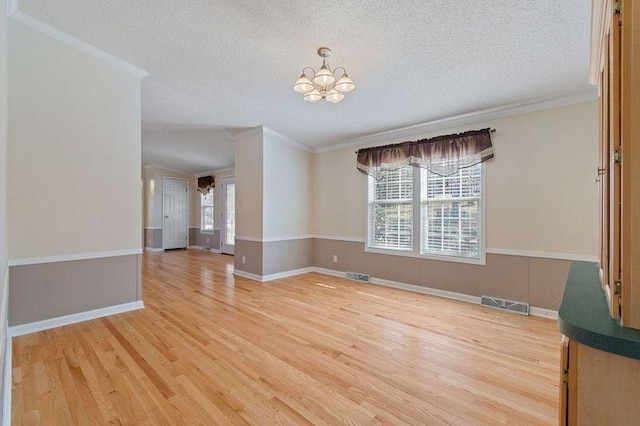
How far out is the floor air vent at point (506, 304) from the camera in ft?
10.7

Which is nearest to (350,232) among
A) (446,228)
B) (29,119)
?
(446,228)

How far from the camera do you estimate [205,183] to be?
28.3ft

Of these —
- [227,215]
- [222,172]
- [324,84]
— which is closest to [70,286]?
[324,84]

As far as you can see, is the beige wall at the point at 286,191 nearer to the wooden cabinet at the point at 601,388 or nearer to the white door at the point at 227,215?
the white door at the point at 227,215

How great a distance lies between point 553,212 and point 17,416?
4717mm

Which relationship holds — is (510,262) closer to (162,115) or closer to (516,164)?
(516,164)

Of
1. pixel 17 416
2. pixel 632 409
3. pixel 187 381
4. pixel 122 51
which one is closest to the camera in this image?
pixel 632 409

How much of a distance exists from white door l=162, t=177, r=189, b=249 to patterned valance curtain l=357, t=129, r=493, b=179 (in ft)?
21.7

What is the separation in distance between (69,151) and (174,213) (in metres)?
6.43

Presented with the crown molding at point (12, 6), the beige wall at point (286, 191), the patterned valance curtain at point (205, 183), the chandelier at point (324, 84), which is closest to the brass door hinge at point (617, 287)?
the chandelier at point (324, 84)

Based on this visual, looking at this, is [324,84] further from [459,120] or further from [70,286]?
[70,286]

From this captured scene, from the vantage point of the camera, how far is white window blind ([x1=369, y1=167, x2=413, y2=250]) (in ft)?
14.4

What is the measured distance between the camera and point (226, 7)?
211 cm

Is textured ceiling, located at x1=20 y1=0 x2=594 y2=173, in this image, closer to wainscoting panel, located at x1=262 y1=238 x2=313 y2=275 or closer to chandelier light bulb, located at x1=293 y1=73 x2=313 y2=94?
chandelier light bulb, located at x1=293 y1=73 x2=313 y2=94
